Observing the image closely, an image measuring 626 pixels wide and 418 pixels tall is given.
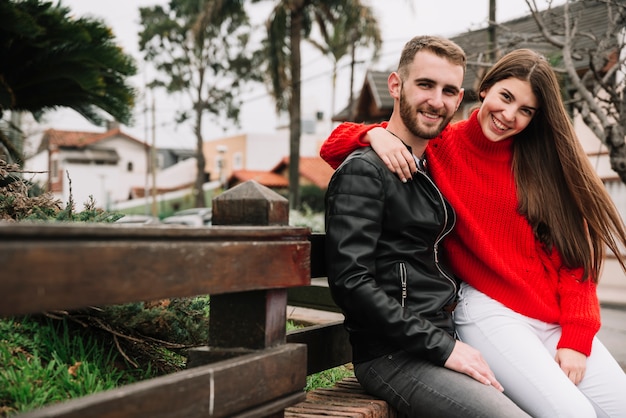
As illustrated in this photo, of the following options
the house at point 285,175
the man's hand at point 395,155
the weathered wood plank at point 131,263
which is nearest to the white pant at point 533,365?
the man's hand at point 395,155

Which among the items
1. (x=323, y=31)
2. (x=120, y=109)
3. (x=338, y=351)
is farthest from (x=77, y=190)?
(x=338, y=351)

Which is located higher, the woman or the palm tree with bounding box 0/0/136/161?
the palm tree with bounding box 0/0/136/161

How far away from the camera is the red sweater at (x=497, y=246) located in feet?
8.54

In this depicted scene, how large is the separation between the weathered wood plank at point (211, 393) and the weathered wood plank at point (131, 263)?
194mm

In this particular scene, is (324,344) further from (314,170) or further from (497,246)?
(314,170)

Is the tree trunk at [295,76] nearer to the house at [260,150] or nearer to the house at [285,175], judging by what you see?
the house at [285,175]

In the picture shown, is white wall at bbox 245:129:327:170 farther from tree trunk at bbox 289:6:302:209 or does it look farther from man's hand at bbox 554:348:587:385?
man's hand at bbox 554:348:587:385

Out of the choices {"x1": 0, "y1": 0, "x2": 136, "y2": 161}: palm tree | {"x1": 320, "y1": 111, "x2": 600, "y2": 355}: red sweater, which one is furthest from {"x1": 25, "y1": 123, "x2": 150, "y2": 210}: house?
{"x1": 320, "y1": 111, "x2": 600, "y2": 355}: red sweater

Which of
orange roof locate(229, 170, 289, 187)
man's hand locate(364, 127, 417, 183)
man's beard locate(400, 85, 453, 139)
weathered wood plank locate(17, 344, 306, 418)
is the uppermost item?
orange roof locate(229, 170, 289, 187)

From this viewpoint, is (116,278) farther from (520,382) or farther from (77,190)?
(77,190)

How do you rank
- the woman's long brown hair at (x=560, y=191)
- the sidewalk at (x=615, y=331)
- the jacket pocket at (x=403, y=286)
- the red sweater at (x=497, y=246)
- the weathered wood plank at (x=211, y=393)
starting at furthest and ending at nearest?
the sidewalk at (x=615, y=331), the woman's long brown hair at (x=560, y=191), the red sweater at (x=497, y=246), the jacket pocket at (x=403, y=286), the weathered wood plank at (x=211, y=393)

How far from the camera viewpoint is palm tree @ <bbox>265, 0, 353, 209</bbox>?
20031mm

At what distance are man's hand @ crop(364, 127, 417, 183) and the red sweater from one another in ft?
0.50

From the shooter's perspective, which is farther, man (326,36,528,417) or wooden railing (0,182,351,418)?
man (326,36,528,417)
